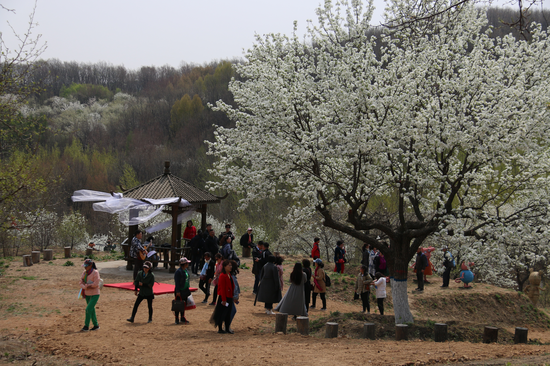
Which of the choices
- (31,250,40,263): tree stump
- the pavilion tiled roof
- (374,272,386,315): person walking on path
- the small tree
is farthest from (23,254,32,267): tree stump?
(374,272,386,315): person walking on path

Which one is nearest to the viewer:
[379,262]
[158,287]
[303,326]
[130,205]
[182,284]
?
[303,326]

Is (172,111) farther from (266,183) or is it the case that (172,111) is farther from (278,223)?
(266,183)

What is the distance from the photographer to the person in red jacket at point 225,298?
32.5ft

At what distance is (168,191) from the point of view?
18.4 m

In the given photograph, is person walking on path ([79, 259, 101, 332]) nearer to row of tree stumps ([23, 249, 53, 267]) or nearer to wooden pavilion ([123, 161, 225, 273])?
wooden pavilion ([123, 161, 225, 273])

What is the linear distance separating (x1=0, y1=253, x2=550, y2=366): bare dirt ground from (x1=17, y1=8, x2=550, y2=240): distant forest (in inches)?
906

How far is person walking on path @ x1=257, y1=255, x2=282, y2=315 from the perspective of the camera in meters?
12.2

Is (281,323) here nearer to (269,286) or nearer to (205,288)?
(269,286)

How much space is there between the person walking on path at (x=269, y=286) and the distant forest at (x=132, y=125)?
23391mm

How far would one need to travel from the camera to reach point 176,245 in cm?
1819

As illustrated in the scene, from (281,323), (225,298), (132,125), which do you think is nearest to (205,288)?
(225,298)

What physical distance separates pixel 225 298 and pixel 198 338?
38.7 inches

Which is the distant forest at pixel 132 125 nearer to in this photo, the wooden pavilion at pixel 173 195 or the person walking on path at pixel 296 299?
the wooden pavilion at pixel 173 195

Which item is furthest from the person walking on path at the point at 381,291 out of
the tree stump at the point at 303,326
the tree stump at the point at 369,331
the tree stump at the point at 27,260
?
the tree stump at the point at 27,260
